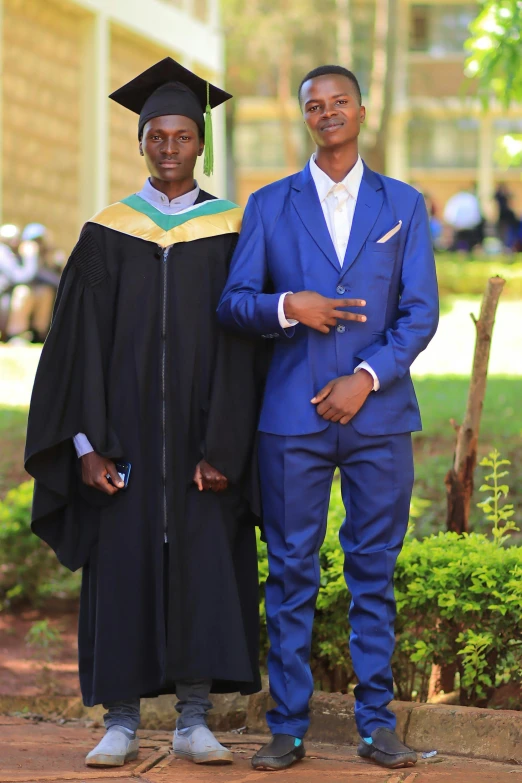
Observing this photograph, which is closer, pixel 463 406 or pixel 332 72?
pixel 332 72

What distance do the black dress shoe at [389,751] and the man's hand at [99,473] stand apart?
119 cm

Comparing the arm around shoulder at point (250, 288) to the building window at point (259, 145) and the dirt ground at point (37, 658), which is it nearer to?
the dirt ground at point (37, 658)

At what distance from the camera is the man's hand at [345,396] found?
3.98 meters

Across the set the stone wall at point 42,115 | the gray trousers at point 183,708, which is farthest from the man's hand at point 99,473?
the stone wall at point 42,115

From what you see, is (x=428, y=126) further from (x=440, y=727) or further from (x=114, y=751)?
(x=114, y=751)

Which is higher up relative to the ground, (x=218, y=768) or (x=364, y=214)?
(x=364, y=214)

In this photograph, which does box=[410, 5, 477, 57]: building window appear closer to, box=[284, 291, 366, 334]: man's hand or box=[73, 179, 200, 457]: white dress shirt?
box=[73, 179, 200, 457]: white dress shirt

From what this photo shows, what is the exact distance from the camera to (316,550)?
417 cm

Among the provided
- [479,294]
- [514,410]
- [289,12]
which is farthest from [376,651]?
[289,12]

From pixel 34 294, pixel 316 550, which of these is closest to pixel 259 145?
pixel 34 294

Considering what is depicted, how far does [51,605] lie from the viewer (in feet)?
22.8

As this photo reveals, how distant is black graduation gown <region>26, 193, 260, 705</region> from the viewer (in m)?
4.20

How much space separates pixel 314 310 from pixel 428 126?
36056 mm

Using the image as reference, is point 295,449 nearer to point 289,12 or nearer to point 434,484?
point 434,484
